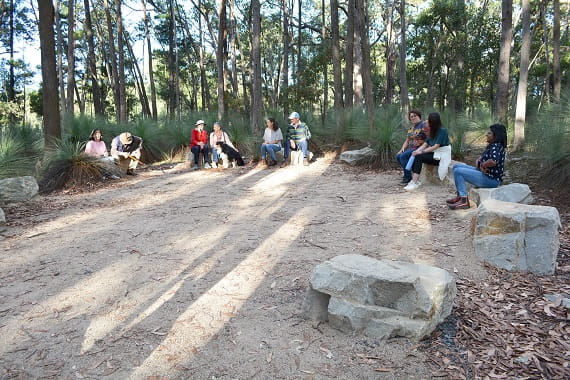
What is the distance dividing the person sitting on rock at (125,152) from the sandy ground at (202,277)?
1.98 m

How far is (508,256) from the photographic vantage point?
3.23 m

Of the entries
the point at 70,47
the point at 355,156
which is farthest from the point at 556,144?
the point at 70,47

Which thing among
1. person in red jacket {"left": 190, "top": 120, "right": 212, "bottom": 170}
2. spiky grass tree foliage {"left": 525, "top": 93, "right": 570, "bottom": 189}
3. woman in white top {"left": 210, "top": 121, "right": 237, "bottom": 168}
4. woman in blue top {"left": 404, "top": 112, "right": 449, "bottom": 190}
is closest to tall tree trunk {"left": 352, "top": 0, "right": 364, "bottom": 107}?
woman in white top {"left": 210, "top": 121, "right": 237, "bottom": 168}

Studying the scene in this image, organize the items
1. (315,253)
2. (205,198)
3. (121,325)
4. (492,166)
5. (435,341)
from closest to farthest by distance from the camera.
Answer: (435,341) → (121,325) → (315,253) → (492,166) → (205,198)

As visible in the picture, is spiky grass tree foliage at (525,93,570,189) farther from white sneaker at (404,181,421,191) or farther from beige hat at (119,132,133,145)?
beige hat at (119,132,133,145)

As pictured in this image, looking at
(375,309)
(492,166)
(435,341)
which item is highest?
(492,166)

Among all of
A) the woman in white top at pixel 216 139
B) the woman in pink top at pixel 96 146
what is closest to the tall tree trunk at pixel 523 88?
the woman in white top at pixel 216 139

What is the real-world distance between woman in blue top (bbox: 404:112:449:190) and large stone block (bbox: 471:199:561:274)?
7.43 ft

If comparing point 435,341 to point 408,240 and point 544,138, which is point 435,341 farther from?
point 544,138

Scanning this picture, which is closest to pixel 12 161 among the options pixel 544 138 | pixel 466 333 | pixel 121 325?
pixel 121 325

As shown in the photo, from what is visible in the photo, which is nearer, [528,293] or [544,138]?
[528,293]

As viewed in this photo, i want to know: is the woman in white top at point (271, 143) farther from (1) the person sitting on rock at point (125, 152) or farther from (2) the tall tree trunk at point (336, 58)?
(2) the tall tree trunk at point (336, 58)

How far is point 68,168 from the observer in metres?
7.03

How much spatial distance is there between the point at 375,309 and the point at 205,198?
4015 mm
